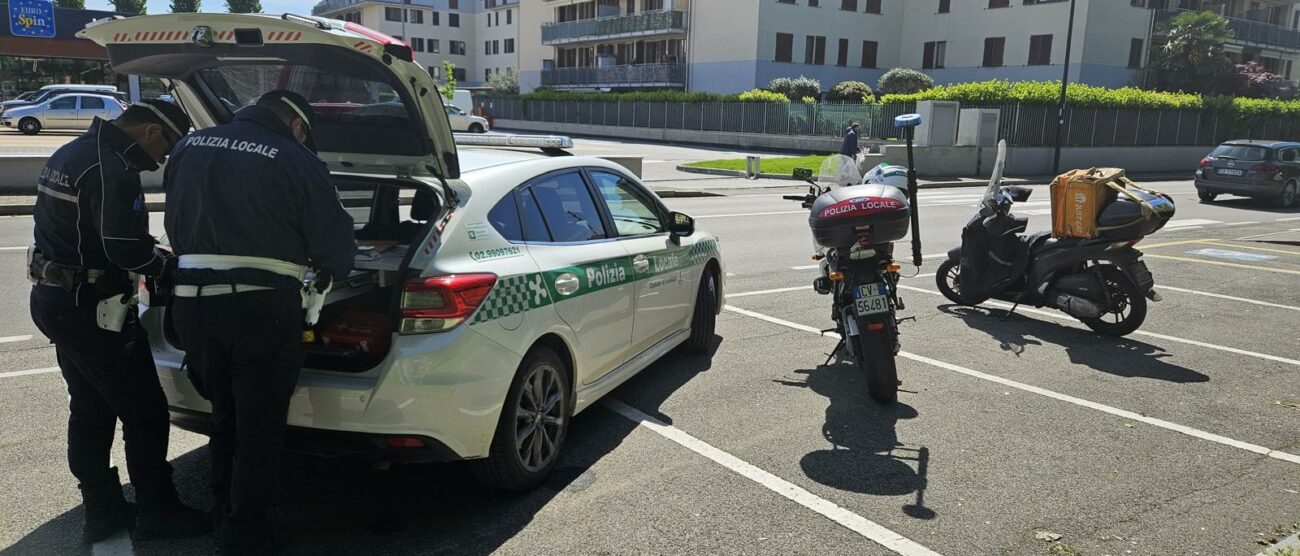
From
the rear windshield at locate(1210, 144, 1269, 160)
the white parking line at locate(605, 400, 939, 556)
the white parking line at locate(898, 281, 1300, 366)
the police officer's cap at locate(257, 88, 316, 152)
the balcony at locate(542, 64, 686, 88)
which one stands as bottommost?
the white parking line at locate(605, 400, 939, 556)

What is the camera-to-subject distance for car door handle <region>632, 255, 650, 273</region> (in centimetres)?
496

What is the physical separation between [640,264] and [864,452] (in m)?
1.61

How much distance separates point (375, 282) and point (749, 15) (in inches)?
1776

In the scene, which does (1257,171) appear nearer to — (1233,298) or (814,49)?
(1233,298)

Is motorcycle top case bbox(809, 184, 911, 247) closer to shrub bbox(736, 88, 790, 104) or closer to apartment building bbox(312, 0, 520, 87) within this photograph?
shrub bbox(736, 88, 790, 104)

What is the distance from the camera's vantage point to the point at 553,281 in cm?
412

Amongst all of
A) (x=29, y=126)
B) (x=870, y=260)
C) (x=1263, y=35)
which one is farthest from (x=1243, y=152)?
(x=1263, y=35)

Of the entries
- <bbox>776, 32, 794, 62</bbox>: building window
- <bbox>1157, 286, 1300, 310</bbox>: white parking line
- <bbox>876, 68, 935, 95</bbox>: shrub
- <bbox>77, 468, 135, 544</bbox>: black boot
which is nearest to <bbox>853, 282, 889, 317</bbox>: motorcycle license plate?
<bbox>77, 468, 135, 544</bbox>: black boot

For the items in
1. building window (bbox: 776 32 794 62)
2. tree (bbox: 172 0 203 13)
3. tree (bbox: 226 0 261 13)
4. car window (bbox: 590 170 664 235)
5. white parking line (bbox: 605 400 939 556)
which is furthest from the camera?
tree (bbox: 226 0 261 13)

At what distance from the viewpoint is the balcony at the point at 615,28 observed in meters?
51.6

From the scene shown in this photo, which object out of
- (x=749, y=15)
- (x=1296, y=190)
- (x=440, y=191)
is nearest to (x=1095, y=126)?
(x=1296, y=190)

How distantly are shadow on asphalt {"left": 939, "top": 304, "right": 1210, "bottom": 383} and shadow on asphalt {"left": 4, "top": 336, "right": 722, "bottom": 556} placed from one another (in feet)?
13.1

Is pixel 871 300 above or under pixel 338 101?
under

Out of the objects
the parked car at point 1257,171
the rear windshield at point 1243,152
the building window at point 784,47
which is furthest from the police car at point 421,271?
the building window at point 784,47
